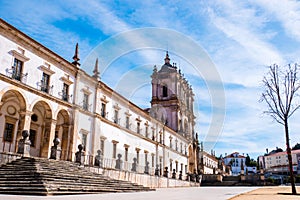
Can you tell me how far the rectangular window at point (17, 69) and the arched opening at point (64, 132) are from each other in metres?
5.02

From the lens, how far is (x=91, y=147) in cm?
2594

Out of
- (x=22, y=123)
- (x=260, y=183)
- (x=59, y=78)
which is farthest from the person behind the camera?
(x=260, y=183)

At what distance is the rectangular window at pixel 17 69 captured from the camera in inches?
748

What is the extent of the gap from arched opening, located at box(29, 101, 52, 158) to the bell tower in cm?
2882

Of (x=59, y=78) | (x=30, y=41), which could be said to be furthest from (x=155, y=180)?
(x=30, y=41)

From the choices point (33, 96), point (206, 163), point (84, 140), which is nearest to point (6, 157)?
point (33, 96)

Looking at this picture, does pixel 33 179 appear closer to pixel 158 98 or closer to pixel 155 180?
pixel 155 180

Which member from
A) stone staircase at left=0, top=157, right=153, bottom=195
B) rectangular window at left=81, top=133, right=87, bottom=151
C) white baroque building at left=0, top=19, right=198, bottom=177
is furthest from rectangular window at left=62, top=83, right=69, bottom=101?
stone staircase at left=0, top=157, right=153, bottom=195

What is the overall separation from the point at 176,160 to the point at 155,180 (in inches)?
734

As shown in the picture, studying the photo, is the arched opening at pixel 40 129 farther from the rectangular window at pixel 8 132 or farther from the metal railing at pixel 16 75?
the metal railing at pixel 16 75

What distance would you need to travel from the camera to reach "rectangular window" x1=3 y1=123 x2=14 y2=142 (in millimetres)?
20922

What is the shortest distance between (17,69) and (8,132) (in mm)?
5206

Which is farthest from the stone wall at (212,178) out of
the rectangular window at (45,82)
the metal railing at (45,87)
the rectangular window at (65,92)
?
the rectangular window at (45,82)

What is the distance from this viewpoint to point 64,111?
2338 centimetres
